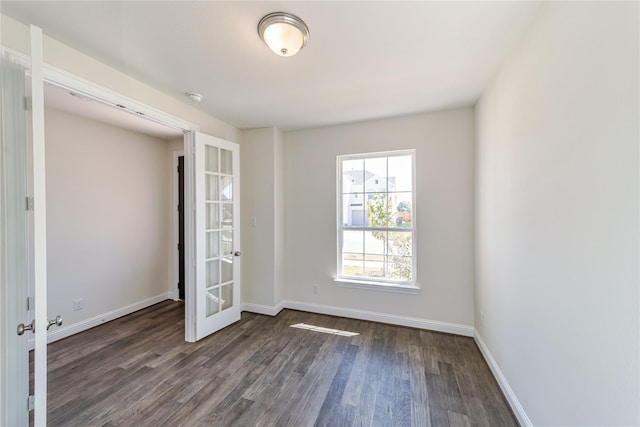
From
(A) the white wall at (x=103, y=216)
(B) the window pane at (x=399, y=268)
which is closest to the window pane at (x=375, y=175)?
(B) the window pane at (x=399, y=268)

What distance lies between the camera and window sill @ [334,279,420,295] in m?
2.99

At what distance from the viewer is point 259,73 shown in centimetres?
204

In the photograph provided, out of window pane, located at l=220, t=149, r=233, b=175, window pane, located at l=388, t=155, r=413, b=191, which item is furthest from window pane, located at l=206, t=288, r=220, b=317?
window pane, located at l=388, t=155, r=413, b=191

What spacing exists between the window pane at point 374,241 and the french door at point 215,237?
1.71 meters

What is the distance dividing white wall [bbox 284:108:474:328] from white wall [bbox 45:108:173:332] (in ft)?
6.91

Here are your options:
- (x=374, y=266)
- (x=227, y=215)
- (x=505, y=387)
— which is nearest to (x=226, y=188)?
(x=227, y=215)

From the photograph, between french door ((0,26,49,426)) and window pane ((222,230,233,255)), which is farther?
window pane ((222,230,233,255))

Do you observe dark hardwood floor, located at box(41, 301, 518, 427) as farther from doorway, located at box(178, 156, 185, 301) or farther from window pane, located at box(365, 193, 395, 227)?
window pane, located at box(365, 193, 395, 227)

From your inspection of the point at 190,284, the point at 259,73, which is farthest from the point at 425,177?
the point at 190,284

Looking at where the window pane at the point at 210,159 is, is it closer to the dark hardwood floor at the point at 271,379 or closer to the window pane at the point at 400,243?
the dark hardwood floor at the point at 271,379

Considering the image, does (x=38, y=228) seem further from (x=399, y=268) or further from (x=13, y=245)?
(x=399, y=268)

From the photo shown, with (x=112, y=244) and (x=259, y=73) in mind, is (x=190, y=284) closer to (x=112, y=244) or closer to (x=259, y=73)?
(x=112, y=244)

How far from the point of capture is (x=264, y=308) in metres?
3.43

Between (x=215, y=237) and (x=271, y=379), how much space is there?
1.69 metres
